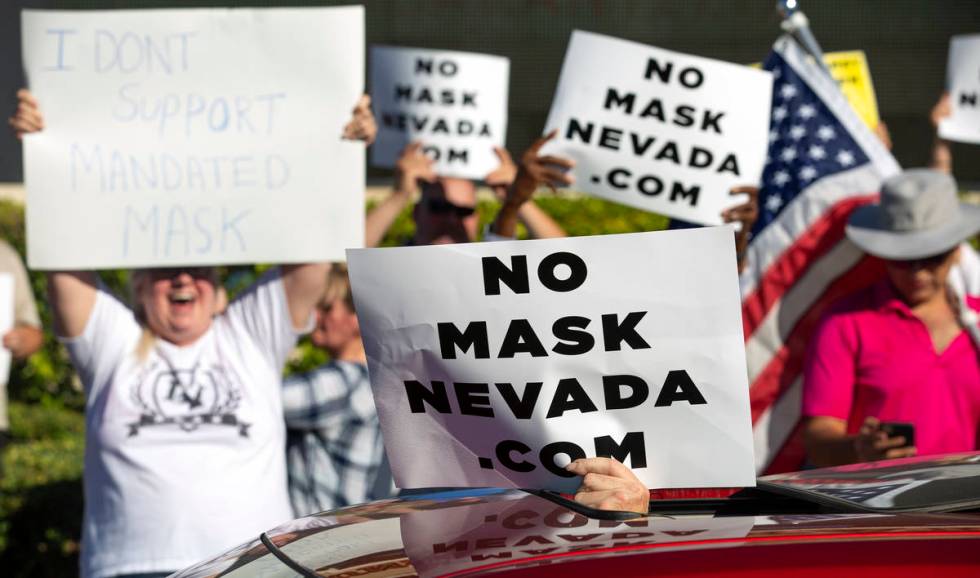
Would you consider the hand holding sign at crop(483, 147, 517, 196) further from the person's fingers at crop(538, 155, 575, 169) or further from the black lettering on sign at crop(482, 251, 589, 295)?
the black lettering on sign at crop(482, 251, 589, 295)

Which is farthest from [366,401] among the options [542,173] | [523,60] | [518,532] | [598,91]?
[523,60]

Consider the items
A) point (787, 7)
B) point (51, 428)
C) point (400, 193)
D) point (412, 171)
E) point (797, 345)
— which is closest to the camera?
point (797, 345)

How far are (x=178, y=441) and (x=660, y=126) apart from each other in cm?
234

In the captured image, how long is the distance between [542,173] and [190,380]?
1674mm

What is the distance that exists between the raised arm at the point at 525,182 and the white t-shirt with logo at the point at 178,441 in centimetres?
109

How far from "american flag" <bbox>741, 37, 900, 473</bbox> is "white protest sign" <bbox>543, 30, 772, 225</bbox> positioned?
202 mm

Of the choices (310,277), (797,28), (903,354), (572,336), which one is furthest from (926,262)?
(572,336)

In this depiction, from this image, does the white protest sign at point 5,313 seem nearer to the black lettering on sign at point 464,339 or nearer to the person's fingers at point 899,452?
the black lettering on sign at point 464,339

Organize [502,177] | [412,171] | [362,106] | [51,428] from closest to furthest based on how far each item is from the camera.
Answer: [362,106] < [412,171] < [502,177] < [51,428]

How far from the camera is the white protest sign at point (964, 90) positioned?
7.22 metres

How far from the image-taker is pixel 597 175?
17.8 feet

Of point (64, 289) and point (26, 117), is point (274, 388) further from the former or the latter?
point (26, 117)

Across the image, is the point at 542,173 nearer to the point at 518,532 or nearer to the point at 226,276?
the point at 518,532

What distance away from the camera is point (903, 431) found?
4.04 metres
